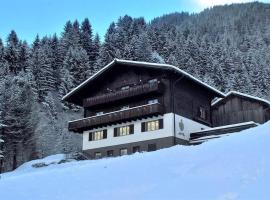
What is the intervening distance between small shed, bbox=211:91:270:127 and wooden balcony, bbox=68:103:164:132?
12243mm

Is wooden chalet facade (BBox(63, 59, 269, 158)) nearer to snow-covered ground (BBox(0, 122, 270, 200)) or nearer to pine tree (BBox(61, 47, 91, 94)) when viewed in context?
snow-covered ground (BBox(0, 122, 270, 200))

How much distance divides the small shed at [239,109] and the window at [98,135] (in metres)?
13.8

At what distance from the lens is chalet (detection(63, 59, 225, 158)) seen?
45.4 metres

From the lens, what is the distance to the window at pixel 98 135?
50291 millimetres

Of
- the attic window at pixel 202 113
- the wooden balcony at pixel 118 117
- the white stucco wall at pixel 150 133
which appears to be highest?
the attic window at pixel 202 113

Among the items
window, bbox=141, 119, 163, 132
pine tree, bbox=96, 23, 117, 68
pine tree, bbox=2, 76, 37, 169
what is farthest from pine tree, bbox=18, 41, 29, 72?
window, bbox=141, 119, 163, 132

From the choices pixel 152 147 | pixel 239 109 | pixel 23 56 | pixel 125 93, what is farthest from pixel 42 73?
pixel 152 147

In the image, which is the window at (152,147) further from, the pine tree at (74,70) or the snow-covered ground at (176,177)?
the pine tree at (74,70)

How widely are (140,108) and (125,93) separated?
11.1ft

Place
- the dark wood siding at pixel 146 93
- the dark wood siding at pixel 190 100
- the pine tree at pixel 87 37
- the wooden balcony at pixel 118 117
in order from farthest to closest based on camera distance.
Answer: the pine tree at pixel 87 37, the dark wood siding at pixel 190 100, the dark wood siding at pixel 146 93, the wooden balcony at pixel 118 117

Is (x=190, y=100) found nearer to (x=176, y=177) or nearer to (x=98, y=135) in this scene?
(x=98, y=135)

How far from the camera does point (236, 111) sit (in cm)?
5397

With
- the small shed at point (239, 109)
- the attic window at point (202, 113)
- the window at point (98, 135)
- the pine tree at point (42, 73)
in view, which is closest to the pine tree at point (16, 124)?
the window at point (98, 135)

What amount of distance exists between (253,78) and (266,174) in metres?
85.3
